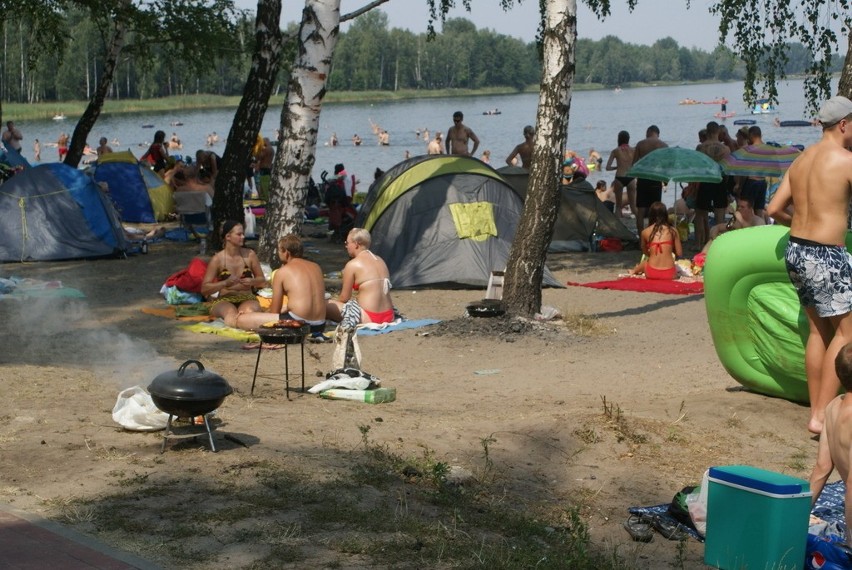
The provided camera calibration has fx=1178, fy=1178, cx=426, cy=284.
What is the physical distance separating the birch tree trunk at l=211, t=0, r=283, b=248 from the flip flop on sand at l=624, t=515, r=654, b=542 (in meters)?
9.80

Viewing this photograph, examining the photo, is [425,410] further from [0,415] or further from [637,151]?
[637,151]

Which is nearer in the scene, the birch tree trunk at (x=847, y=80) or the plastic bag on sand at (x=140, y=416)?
the plastic bag on sand at (x=140, y=416)

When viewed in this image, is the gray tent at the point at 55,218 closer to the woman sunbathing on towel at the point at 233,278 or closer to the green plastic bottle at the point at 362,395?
the woman sunbathing on towel at the point at 233,278

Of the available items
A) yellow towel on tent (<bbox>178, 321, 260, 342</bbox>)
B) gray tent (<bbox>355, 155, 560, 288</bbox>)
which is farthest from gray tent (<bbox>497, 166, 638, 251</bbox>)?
yellow towel on tent (<bbox>178, 321, 260, 342</bbox>)

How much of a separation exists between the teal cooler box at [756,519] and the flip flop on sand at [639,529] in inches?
21.3

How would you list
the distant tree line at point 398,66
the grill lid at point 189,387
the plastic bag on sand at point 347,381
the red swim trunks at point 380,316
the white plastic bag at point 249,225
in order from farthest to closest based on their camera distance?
the distant tree line at point 398,66 → the white plastic bag at point 249,225 → the red swim trunks at point 380,316 → the plastic bag on sand at point 347,381 → the grill lid at point 189,387

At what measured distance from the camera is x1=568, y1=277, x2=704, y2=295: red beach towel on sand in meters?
12.8

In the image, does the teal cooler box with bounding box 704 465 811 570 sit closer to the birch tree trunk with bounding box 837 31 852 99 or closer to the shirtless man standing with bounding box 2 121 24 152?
the birch tree trunk with bounding box 837 31 852 99

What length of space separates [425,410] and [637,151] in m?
10.9

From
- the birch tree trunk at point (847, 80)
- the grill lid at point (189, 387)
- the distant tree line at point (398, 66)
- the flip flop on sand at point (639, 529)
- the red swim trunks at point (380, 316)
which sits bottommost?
the red swim trunks at point (380, 316)

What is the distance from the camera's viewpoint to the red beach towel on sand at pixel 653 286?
42.0ft

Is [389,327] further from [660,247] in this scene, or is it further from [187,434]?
[187,434]

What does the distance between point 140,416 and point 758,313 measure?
12.6 ft

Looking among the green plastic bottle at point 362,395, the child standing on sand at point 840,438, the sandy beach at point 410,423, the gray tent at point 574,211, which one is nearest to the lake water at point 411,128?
the gray tent at point 574,211
